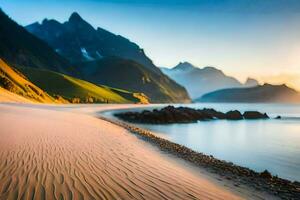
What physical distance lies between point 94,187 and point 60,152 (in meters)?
6.75

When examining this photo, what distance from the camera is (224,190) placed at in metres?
11.2

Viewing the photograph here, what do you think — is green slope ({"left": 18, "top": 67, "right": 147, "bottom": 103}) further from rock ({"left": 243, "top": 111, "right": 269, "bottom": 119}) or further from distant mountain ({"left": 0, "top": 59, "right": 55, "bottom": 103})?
rock ({"left": 243, "top": 111, "right": 269, "bottom": 119})

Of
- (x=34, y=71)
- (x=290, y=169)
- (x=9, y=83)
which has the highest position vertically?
(x=34, y=71)

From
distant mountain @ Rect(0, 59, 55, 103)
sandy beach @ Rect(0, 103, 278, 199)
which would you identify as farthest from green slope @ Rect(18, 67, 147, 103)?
sandy beach @ Rect(0, 103, 278, 199)

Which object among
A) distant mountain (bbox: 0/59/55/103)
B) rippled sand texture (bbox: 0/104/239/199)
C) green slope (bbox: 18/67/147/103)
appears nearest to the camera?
rippled sand texture (bbox: 0/104/239/199)

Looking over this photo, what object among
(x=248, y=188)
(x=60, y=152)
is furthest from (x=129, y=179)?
(x=60, y=152)

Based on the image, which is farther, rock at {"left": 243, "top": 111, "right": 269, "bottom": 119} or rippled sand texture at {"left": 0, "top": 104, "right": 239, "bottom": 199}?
rock at {"left": 243, "top": 111, "right": 269, "bottom": 119}

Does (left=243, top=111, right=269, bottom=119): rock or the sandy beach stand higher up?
(left=243, top=111, right=269, bottom=119): rock

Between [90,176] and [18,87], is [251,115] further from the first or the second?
[90,176]

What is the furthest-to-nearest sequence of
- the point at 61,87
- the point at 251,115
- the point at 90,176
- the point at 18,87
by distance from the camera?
the point at 61,87
the point at 18,87
the point at 251,115
the point at 90,176

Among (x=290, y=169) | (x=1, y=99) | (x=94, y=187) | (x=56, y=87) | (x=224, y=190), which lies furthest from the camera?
(x=56, y=87)

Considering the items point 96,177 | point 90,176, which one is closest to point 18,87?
point 90,176

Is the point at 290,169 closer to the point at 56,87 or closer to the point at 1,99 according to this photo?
the point at 1,99

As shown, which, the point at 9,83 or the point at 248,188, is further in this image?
the point at 9,83
